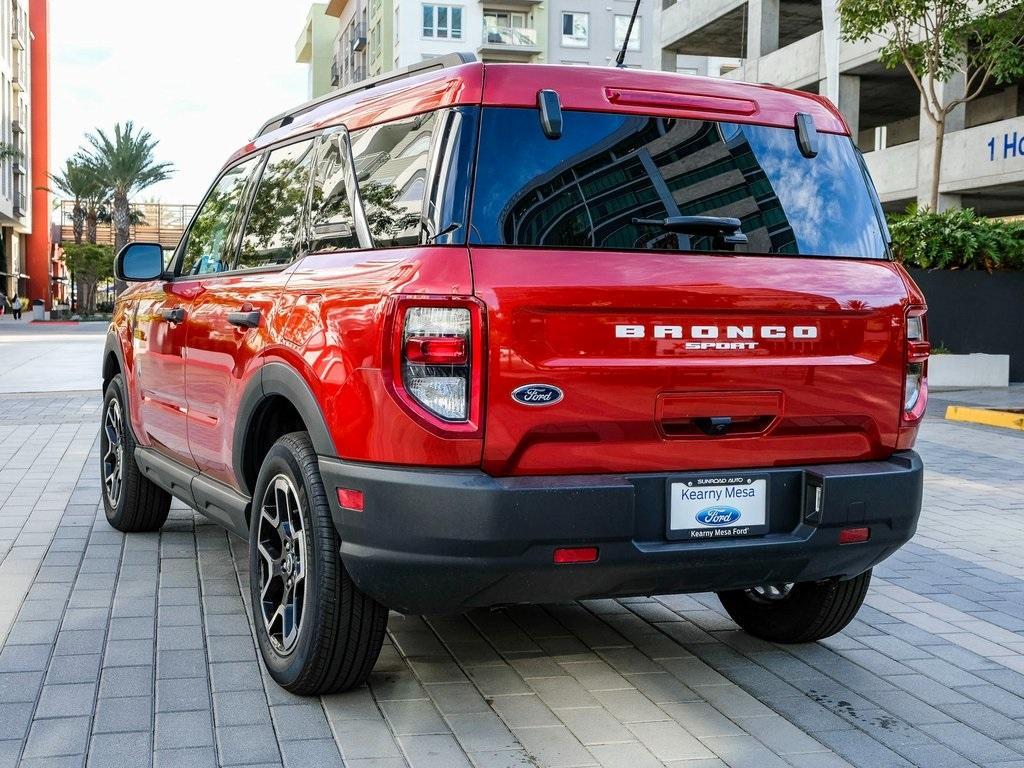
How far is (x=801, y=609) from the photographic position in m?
4.59

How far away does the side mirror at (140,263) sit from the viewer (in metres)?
5.51

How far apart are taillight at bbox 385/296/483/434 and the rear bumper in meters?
0.16

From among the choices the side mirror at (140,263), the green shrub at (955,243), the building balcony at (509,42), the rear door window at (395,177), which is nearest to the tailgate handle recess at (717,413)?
the rear door window at (395,177)

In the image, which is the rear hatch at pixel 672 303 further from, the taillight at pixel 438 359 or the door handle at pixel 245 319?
the door handle at pixel 245 319

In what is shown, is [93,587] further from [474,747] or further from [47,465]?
[47,465]

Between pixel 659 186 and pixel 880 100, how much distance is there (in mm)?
30414

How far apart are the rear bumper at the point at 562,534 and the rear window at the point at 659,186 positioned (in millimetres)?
690

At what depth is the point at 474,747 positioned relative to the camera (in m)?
3.53

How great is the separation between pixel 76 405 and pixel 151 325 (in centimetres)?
841

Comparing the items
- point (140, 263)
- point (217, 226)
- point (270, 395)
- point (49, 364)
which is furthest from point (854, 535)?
point (49, 364)

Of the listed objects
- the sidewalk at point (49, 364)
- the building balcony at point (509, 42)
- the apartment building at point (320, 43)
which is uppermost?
the apartment building at point (320, 43)

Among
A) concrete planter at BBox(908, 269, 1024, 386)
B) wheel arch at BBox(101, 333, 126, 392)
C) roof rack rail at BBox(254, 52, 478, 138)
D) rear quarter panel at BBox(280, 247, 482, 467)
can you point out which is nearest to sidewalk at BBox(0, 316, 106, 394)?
wheel arch at BBox(101, 333, 126, 392)

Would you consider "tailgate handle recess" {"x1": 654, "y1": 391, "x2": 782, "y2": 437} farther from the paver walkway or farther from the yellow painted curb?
the yellow painted curb

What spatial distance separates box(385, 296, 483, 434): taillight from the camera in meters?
3.31
